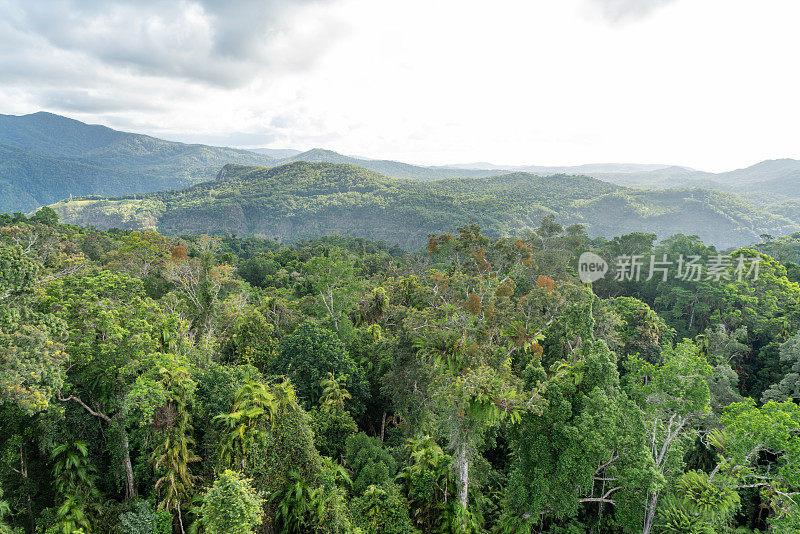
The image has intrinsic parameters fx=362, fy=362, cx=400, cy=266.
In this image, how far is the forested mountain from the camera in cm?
12144

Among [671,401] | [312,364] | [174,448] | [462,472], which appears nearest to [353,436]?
[312,364]

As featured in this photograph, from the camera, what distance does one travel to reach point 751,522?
13336 millimetres

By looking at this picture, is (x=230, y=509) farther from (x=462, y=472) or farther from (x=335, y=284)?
(x=335, y=284)

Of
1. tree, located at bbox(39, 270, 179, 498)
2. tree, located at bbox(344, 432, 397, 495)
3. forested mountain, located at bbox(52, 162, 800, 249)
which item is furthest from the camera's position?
forested mountain, located at bbox(52, 162, 800, 249)

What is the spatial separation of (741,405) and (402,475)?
419 inches

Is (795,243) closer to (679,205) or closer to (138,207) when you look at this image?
(679,205)

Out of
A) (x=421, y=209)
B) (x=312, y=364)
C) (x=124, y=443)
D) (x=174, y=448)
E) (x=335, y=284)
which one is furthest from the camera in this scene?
(x=421, y=209)

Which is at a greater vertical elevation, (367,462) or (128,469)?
(128,469)

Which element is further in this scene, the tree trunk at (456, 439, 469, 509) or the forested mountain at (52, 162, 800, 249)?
the forested mountain at (52, 162, 800, 249)

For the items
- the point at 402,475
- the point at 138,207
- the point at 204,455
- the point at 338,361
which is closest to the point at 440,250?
the point at 338,361

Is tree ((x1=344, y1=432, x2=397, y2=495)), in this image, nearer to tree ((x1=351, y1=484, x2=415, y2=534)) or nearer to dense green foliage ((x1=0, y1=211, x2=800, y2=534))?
dense green foliage ((x1=0, y1=211, x2=800, y2=534))

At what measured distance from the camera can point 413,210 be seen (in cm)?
12725

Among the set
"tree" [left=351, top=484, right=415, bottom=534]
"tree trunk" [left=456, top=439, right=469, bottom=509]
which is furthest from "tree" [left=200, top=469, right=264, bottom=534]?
"tree trunk" [left=456, top=439, right=469, bottom=509]

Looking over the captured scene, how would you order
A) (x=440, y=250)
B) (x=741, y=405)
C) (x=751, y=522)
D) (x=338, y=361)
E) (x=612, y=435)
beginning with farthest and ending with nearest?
(x=440, y=250) → (x=338, y=361) → (x=751, y=522) → (x=741, y=405) → (x=612, y=435)
